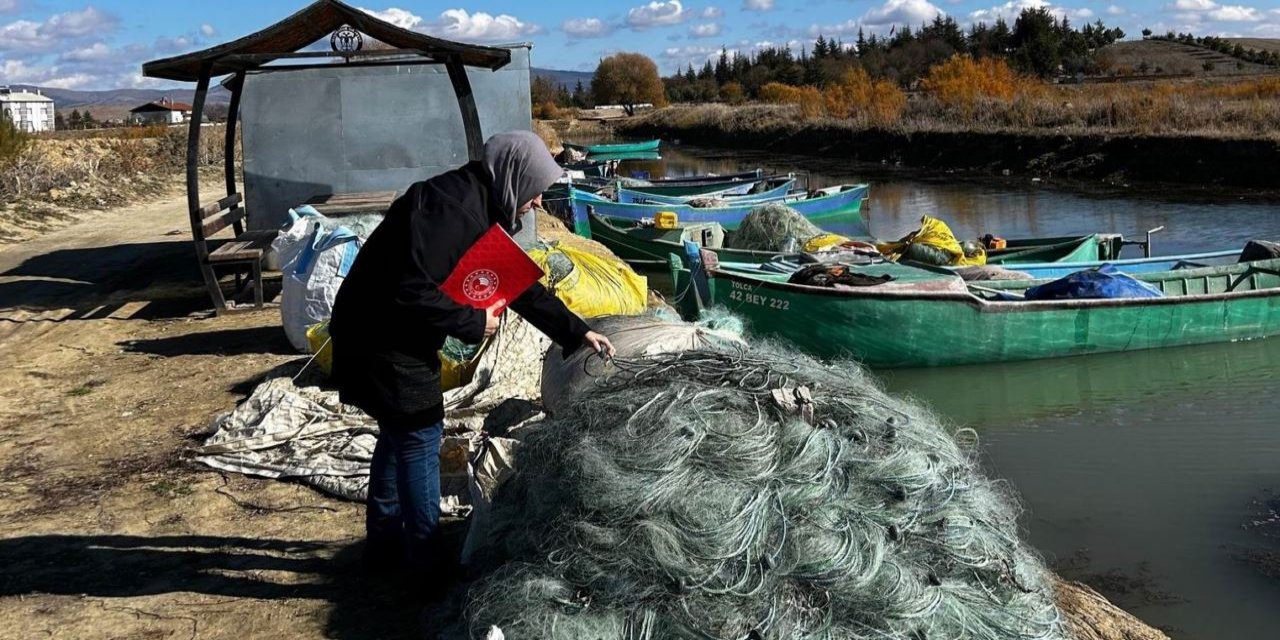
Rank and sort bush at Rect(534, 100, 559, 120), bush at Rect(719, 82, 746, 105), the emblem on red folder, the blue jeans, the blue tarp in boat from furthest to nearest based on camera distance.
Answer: bush at Rect(719, 82, 746, 105) < bush at Rect(534, 100, 559, 120) < the blue tarp in boat < the blue jeans < the emblem on red folder

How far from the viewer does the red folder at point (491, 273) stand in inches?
142

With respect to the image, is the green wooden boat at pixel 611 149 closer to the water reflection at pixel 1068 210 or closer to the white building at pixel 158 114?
the water reflection at pixel 1068 210

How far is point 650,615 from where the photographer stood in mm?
3240

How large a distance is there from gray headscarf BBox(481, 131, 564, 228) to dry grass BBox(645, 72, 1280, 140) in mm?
27691

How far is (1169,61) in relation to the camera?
68.3 m

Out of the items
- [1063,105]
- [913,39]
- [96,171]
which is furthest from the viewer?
[913,39]

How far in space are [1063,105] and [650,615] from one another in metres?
36.4

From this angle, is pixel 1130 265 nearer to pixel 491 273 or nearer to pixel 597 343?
pixel 597 343

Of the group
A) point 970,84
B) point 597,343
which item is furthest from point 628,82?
point 597,343

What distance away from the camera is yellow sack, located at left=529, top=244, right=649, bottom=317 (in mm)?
7129

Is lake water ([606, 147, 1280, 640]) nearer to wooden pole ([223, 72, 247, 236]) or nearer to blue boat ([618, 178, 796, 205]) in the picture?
wooden pole ([223, 72, 247, 236])

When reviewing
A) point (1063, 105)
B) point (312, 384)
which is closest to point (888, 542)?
point (312, 384)

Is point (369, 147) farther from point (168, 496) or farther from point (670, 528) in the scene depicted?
point (670, 528)

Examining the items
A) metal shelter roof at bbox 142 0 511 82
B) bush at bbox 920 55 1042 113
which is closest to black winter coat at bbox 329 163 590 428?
metal shelter roof at bbox 142 0 511 82
